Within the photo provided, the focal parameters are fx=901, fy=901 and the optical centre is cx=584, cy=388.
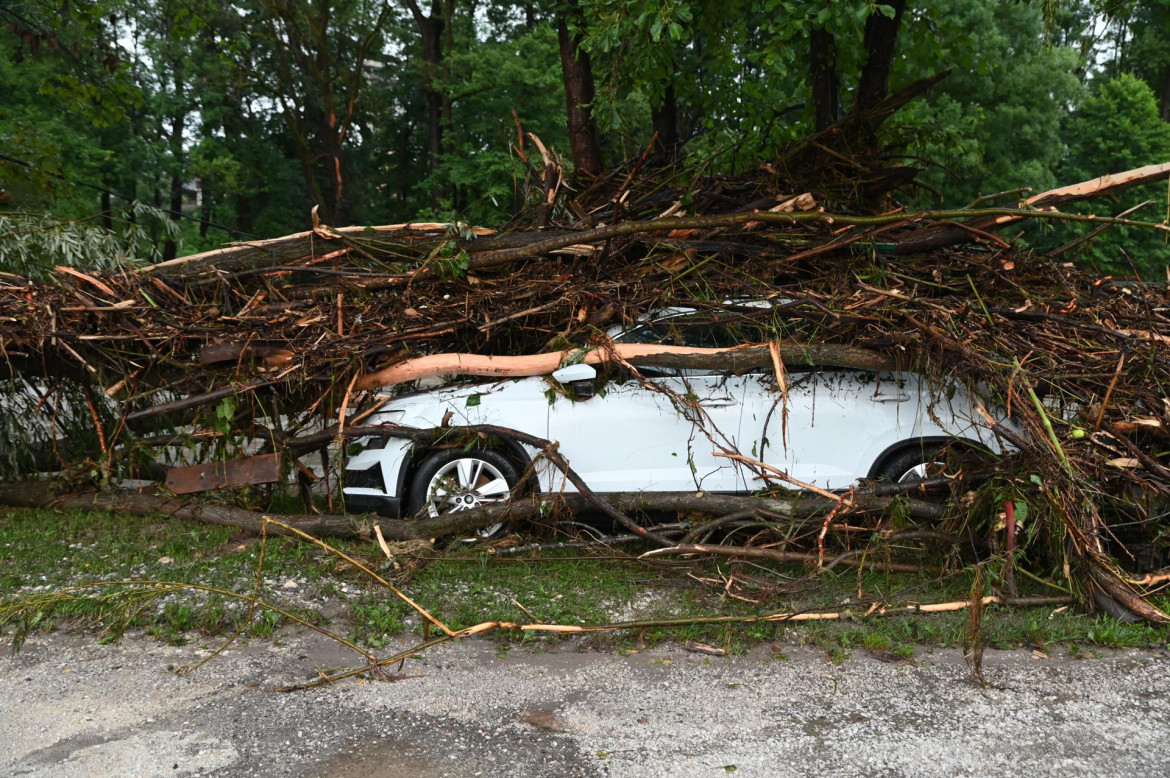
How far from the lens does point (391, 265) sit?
23.5 feet

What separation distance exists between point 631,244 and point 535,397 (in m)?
1.51

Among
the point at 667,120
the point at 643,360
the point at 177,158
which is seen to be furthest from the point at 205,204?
the point at 643,360

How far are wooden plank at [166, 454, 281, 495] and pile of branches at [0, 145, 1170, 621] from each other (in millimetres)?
156

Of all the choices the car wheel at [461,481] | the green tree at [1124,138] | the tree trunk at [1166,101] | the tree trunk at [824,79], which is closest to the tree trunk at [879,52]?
the tree trunk at [824,79]

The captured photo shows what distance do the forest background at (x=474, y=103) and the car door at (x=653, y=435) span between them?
2743mm

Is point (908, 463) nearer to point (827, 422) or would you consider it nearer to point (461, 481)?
point (827, 422)

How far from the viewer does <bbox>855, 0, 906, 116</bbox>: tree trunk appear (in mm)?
10016

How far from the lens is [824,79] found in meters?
10.6

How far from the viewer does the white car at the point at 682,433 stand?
606cm

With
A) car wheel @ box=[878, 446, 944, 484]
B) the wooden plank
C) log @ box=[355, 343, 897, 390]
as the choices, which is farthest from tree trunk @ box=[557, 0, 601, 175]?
car wheel @ box=[878, 446, 944, 484]

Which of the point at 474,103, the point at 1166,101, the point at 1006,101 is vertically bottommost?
the point at 474,103

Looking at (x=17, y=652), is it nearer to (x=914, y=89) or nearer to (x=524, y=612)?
(x=524, y=612)

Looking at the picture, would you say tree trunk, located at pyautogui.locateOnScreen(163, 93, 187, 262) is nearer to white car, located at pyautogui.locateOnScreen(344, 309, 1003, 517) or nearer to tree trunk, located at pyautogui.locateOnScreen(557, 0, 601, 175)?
tree trunk, located at pyautogui.locateOnScreen(557, 0, 601, 175)

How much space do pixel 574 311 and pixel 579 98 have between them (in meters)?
5.74
